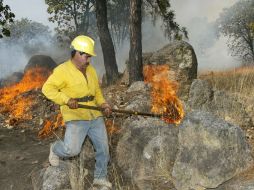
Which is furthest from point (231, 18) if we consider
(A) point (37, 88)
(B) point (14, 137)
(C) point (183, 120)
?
(C) point (183, 120)

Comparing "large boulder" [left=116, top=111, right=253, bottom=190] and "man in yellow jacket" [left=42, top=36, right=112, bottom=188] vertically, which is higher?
"man in yellow jacket" [left=42, top=36, right=112, bottom=188]

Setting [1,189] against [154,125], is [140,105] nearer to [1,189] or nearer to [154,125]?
[154,125]

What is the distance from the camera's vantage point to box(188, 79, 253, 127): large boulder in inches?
320

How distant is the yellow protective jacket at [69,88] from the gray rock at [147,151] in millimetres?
1001

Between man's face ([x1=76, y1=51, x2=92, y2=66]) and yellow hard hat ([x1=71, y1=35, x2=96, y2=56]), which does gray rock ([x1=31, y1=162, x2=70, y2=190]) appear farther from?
yellow hard hat ([x1=71, y1=35, x2=96, y2=56])

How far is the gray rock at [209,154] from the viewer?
19.5 ft

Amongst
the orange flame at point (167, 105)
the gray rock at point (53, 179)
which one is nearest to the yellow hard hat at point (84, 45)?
the orange flame at point (167, 105)

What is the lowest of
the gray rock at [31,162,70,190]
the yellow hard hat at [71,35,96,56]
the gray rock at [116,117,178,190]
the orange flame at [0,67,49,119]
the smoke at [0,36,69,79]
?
the gray rock at [31,162,70,190]

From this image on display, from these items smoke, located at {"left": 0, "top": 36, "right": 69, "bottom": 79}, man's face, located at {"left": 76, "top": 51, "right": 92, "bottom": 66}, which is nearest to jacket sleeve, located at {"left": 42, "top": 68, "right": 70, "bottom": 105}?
man's face, located at {"left": 76, "top": 51, "right": 92, "bottom": 66}

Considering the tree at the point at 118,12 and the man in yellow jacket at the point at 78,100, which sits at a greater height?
the tree at the point at 118,12

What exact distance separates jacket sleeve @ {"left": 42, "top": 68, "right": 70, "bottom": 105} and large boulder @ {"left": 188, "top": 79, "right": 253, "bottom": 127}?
3.22 meters

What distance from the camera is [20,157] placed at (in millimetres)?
8859

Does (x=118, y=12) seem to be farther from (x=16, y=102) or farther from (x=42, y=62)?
(x=16, y=102)

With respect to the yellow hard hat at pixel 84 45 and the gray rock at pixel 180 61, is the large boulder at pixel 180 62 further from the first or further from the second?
the yellow hard hat at pixel 84 45
